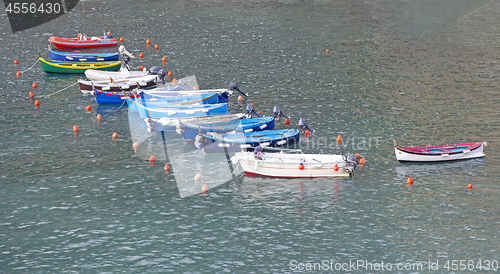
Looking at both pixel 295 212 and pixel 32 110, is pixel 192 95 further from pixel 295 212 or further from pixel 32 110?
pixel 295 212

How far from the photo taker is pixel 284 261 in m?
26.0

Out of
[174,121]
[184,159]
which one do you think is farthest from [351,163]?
[174,121]

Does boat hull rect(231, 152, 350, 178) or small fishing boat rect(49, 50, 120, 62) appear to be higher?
small fishing boat rect(49, 50, 120, 62)

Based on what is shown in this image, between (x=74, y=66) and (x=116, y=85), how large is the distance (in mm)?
10399

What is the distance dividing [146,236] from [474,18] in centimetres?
6544

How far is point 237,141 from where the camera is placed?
38406 millimetres

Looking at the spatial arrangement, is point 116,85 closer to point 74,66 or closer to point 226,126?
point 74,66

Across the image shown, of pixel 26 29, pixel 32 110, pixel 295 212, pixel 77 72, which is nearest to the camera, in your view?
pixel 295 212

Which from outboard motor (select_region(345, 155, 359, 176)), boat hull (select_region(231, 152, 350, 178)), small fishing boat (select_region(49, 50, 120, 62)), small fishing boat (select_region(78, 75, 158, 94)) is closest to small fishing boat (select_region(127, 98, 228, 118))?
small fishing boat (select_region(78, 75, 158, 94))

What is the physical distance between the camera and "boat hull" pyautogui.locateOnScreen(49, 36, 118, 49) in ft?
213

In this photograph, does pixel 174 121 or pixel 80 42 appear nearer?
pixel 174 121

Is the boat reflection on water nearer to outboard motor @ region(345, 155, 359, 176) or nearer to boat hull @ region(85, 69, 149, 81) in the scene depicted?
outboard motor @ region(345, 155, 359, 176)

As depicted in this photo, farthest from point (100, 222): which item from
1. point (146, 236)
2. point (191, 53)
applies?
point (191, 53)

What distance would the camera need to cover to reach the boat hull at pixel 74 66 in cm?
5672
